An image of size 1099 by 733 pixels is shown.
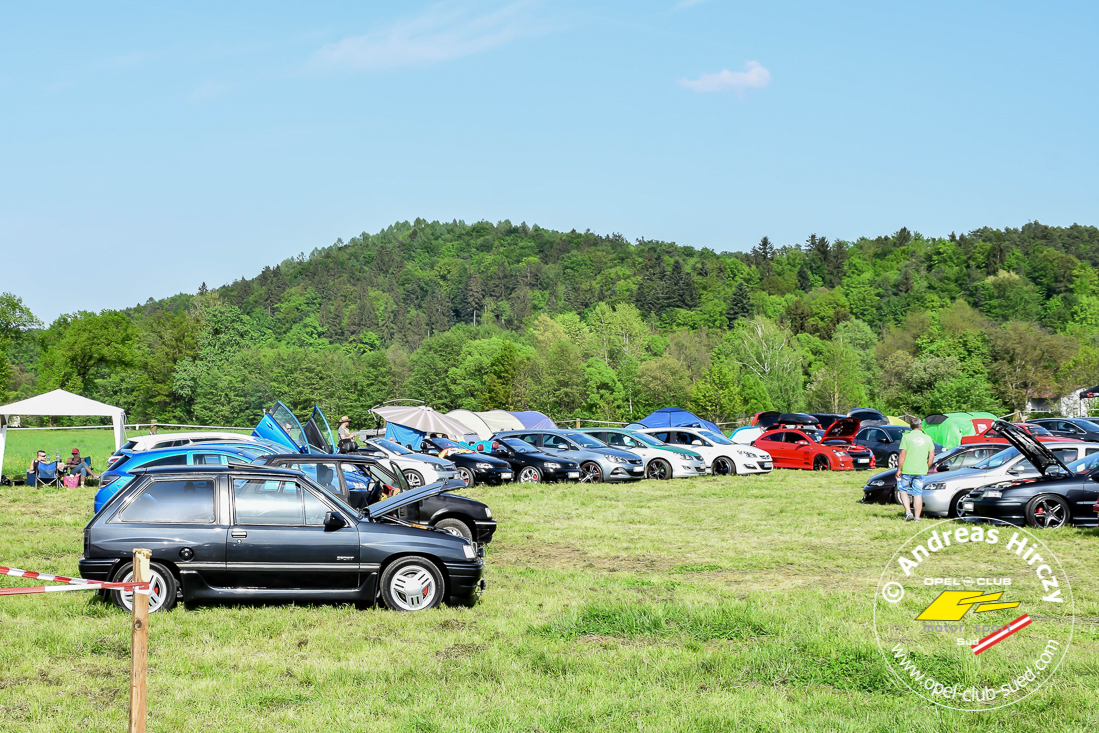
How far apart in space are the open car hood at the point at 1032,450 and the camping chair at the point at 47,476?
21.8 metres

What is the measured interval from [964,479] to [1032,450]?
3.83 ft

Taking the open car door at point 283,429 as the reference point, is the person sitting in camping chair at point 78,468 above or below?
below

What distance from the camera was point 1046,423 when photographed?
29.4 meters

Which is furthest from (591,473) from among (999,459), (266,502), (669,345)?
(669,345)

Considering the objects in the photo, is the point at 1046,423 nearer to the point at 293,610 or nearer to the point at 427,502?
the point at 427,502

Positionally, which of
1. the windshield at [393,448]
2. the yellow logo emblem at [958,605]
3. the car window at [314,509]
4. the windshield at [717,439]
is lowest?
the yellow logo emblem at [958,605]

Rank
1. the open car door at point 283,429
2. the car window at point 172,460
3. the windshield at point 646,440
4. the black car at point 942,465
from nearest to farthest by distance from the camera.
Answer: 1. the car window at point 172,460
2. the black car at point 942,465
3. the open car door at point 283,429
4. the windshield at point 646,440

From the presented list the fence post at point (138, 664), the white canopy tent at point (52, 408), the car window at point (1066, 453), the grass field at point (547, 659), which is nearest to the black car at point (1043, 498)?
the grass field at point (547, 659)

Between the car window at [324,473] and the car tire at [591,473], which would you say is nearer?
the car window at [324,473]

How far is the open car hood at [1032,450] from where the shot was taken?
14.3 meters

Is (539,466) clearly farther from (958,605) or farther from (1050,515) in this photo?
(958,605)

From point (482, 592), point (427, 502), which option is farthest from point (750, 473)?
point (482, 592)

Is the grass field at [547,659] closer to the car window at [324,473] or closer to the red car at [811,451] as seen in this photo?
the car window at [324,473]

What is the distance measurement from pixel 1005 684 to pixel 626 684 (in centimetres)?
246
